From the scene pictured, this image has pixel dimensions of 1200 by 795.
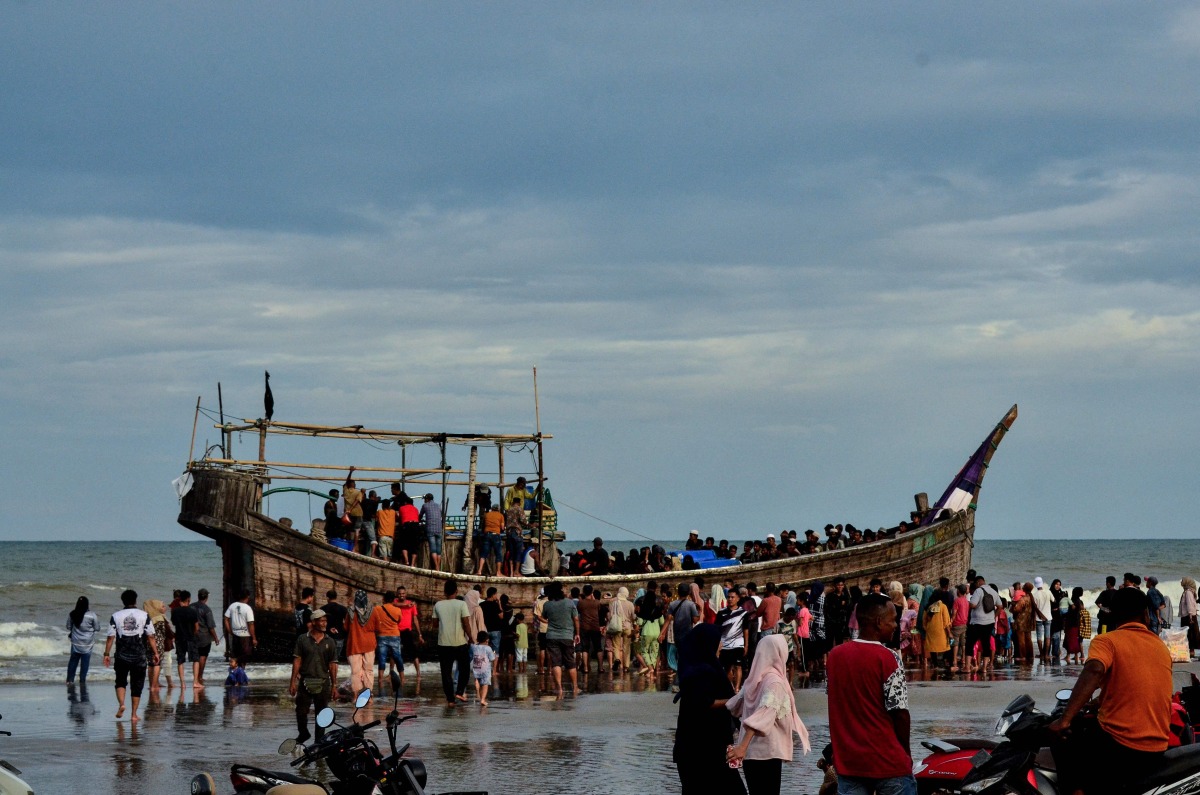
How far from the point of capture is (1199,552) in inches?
4136

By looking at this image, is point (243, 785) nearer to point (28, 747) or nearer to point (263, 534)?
point (28, 747)

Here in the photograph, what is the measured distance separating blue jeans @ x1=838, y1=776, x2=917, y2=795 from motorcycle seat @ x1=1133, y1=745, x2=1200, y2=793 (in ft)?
4.28

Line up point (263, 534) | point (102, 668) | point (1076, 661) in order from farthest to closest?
point (102, 668), point (1076, 661), point (263, 534)

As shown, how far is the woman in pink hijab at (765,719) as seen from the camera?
25.1ft

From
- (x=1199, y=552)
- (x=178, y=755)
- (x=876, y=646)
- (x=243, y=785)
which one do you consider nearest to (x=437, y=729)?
(x=178, y=755)

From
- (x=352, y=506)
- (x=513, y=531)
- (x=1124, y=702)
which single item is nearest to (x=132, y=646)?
(x=352, y=506)

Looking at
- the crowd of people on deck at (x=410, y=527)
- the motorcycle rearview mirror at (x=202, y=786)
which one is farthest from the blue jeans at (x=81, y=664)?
the motorcycle rearview mirror at (x=202, y=786)

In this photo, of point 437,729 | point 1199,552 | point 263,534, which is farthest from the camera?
point 1199,552

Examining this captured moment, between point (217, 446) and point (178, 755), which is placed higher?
point (217, 446)

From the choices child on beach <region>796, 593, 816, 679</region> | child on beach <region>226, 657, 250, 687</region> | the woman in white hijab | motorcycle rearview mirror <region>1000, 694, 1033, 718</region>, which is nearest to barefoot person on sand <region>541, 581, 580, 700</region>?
the woman in white hijab

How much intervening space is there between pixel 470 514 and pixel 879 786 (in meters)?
18.1

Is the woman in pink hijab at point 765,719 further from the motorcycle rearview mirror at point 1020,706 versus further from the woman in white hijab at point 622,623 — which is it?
the woman in white hijab at point 622,623

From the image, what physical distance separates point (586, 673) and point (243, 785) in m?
16.7

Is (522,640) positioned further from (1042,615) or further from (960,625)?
(1042,615)
